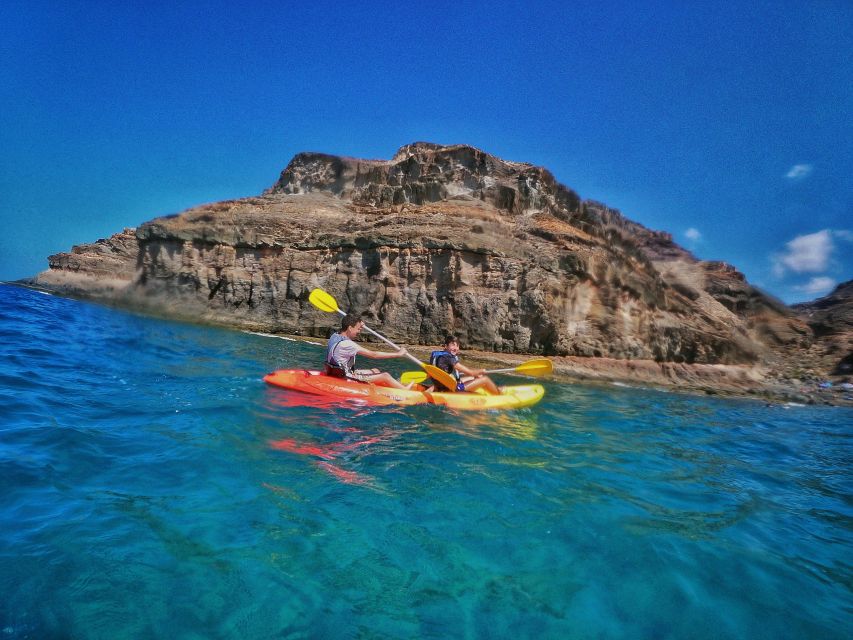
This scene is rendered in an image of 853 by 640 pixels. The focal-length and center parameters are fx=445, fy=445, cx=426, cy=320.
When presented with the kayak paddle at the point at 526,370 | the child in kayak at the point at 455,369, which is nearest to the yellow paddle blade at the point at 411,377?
the kayak paddle at the point at 526,370

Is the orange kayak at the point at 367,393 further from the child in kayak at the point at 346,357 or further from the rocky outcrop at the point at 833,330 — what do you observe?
the rocky outcrop at the point at 833,330

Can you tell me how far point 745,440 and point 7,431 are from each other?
9913 mm

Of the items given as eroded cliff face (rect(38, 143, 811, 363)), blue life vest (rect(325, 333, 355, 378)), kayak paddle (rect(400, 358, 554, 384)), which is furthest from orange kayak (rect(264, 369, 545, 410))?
eroded cliff face (rect(38, 143, 811, 363))

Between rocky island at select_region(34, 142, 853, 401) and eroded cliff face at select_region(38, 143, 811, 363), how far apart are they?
0.07m

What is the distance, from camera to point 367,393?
7086 millimetres

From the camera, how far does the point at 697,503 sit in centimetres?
418

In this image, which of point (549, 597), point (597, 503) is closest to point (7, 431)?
point (549, 597)

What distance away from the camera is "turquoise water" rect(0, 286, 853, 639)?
2.24 m

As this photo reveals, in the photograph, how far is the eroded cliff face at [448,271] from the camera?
59.5 ft

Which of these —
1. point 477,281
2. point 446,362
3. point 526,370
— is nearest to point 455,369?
point 446,362

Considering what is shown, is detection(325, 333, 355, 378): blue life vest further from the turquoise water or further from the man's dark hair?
the turquoise water

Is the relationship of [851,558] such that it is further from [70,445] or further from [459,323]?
[459,323]

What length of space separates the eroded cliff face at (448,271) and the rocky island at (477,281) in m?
0.07

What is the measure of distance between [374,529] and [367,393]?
412 cm
